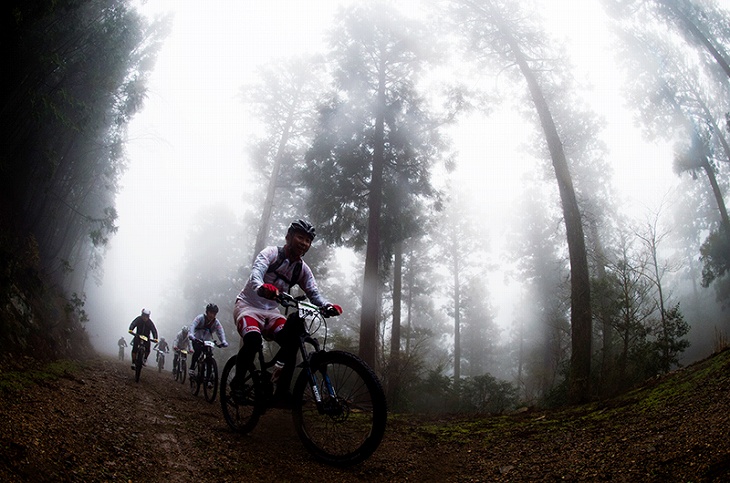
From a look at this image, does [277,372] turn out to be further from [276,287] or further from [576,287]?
[576,287]

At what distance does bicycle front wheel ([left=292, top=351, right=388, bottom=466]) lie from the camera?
3023 mm

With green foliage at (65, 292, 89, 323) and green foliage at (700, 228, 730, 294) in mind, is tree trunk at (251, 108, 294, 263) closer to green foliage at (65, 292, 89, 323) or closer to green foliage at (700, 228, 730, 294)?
green foliage at (65, 292, 89, 323)

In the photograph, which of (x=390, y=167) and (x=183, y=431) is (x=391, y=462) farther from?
(x=390, y=167)

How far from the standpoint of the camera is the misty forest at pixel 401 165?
7207 mm

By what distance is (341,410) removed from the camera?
3.10m

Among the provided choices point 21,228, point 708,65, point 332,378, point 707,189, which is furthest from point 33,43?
point 707,189

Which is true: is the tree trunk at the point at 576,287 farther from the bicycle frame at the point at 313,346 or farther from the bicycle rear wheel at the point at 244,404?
the bicycle rear wheel at the point at 244,404

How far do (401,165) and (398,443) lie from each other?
1009 centimetres

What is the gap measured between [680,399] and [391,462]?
3.07 meters

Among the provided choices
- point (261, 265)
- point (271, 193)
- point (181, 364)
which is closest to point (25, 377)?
point (261, 265)

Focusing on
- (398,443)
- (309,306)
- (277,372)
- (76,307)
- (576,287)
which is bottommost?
(398,443)

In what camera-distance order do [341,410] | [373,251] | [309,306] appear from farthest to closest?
[373,251] → [309,306] → [341,410]

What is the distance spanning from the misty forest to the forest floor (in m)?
2.70

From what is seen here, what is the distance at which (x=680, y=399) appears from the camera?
12.2 ft
